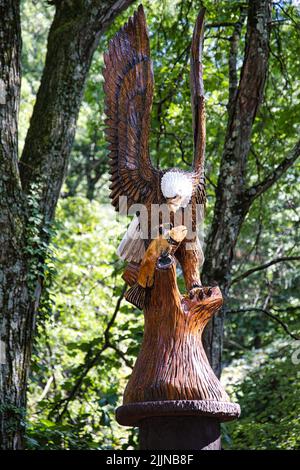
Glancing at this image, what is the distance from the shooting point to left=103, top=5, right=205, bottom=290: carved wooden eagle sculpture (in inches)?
174

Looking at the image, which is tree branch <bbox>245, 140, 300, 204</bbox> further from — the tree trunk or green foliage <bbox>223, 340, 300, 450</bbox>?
green foliage <bbox>223, 340, 300, 450</bbox>

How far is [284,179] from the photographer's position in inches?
366

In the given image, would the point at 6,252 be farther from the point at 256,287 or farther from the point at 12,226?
the point at 256,287

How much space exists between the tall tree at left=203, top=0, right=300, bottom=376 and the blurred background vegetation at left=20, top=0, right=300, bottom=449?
0.35 m

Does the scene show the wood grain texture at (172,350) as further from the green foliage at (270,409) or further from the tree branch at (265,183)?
the green foliage at (270,409)

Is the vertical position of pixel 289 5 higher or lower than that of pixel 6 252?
higher

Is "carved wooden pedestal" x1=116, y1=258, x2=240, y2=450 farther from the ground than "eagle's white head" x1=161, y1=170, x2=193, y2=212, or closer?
closer

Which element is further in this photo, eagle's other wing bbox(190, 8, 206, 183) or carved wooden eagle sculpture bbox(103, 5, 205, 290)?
eagle's other wing bbox(190, 8, 206, 183)

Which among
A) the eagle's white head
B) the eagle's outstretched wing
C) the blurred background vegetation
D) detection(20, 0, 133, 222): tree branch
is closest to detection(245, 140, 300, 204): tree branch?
the blurred background vegetation

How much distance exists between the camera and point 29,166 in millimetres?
6078
